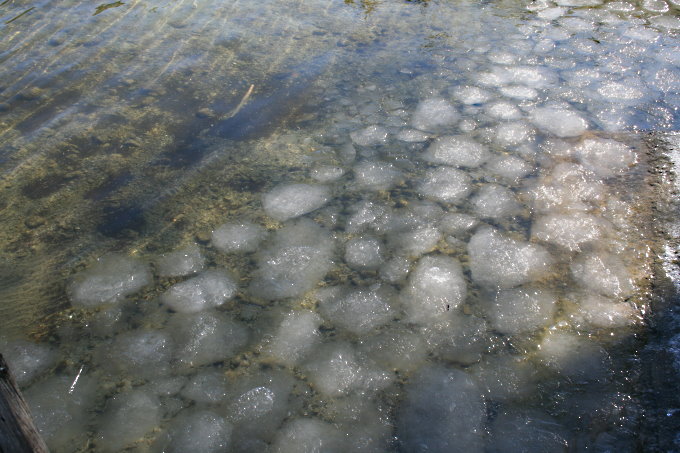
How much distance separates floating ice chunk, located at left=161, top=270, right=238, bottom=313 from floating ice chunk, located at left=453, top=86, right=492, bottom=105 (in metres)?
1.71

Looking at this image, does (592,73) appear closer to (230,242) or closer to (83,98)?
(230,242)

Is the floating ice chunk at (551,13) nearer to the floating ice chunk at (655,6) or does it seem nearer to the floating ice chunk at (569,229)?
the floating ice chunk at (655,6)

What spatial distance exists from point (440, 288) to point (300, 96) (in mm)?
1610

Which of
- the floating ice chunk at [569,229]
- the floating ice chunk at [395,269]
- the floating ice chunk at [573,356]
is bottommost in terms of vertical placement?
the floating ice chunk at [573,356]

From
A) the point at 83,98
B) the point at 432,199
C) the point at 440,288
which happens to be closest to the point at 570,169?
the point at 432,199

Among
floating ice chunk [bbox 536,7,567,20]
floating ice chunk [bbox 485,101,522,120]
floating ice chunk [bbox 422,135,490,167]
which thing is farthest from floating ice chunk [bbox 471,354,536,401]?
floating ice chunk [bbox 536,7,567,20]

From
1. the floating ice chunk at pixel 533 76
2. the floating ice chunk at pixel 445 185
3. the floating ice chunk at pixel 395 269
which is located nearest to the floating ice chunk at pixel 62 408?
the floating ice chunk at pixel 395 269

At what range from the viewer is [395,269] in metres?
1.71

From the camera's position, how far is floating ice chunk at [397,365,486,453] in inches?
47.6

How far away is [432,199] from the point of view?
200 cm

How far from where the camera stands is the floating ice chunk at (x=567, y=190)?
1.92 meters

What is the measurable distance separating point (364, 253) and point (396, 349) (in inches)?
17.4

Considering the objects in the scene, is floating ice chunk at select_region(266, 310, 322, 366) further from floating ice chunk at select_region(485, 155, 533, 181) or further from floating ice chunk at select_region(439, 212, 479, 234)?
floating ice chunk at select_region(485, 155, 533, 181)

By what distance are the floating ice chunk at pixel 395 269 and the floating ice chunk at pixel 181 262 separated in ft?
2.30
